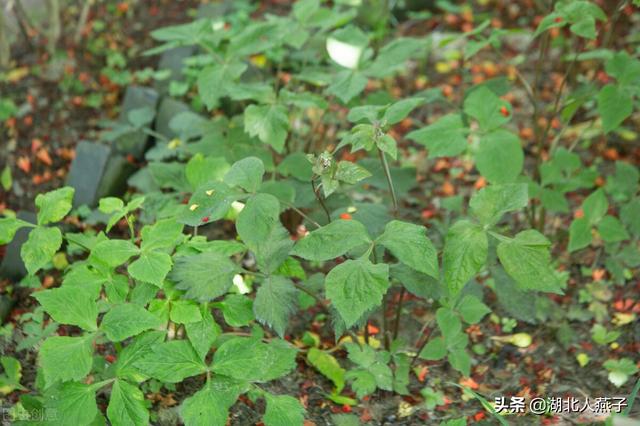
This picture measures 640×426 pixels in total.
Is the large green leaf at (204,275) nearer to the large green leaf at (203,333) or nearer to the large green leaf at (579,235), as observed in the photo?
the large green leaf at (203,333)

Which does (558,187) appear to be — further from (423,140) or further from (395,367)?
(395,367)

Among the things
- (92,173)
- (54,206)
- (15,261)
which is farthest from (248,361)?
(92,173)

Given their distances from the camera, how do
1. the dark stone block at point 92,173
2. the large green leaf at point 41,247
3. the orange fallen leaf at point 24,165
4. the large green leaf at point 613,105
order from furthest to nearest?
the orange fallen leaf at point 24,165 → the dark stone block at point 92,173 → the large green leaf at point 613,105 → the large green leaf at point 41,247

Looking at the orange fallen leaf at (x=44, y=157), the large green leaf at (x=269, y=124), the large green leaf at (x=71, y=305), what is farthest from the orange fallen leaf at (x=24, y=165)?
the large green leaf at (x=71, y=305)

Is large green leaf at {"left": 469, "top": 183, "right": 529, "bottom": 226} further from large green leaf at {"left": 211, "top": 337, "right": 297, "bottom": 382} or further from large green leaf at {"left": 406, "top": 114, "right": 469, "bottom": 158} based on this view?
large green leaf at {"left": 211, "top": 337, "right": 297, "bottom": 382}

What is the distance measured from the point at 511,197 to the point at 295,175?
899 mm

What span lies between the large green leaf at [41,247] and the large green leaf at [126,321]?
0.30 meters

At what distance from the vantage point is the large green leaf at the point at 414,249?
190 cm

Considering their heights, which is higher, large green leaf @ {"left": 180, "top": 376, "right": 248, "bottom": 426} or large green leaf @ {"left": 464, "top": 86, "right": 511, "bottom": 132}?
large green leaf @ {"left": 464, "top": 86, "right": 511, "bottom": 132}

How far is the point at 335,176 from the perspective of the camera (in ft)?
6.50

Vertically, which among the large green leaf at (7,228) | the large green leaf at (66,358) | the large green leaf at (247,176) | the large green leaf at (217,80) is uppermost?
the large green leaf at (217,80)

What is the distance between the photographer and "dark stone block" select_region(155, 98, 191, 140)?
346 cm

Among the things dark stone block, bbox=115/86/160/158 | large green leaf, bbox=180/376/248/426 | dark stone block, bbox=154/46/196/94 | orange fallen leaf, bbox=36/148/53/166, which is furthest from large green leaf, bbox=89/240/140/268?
dark stone block, bbox=154/46/196/94

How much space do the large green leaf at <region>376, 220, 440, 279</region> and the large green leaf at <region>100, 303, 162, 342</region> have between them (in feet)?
2.31
